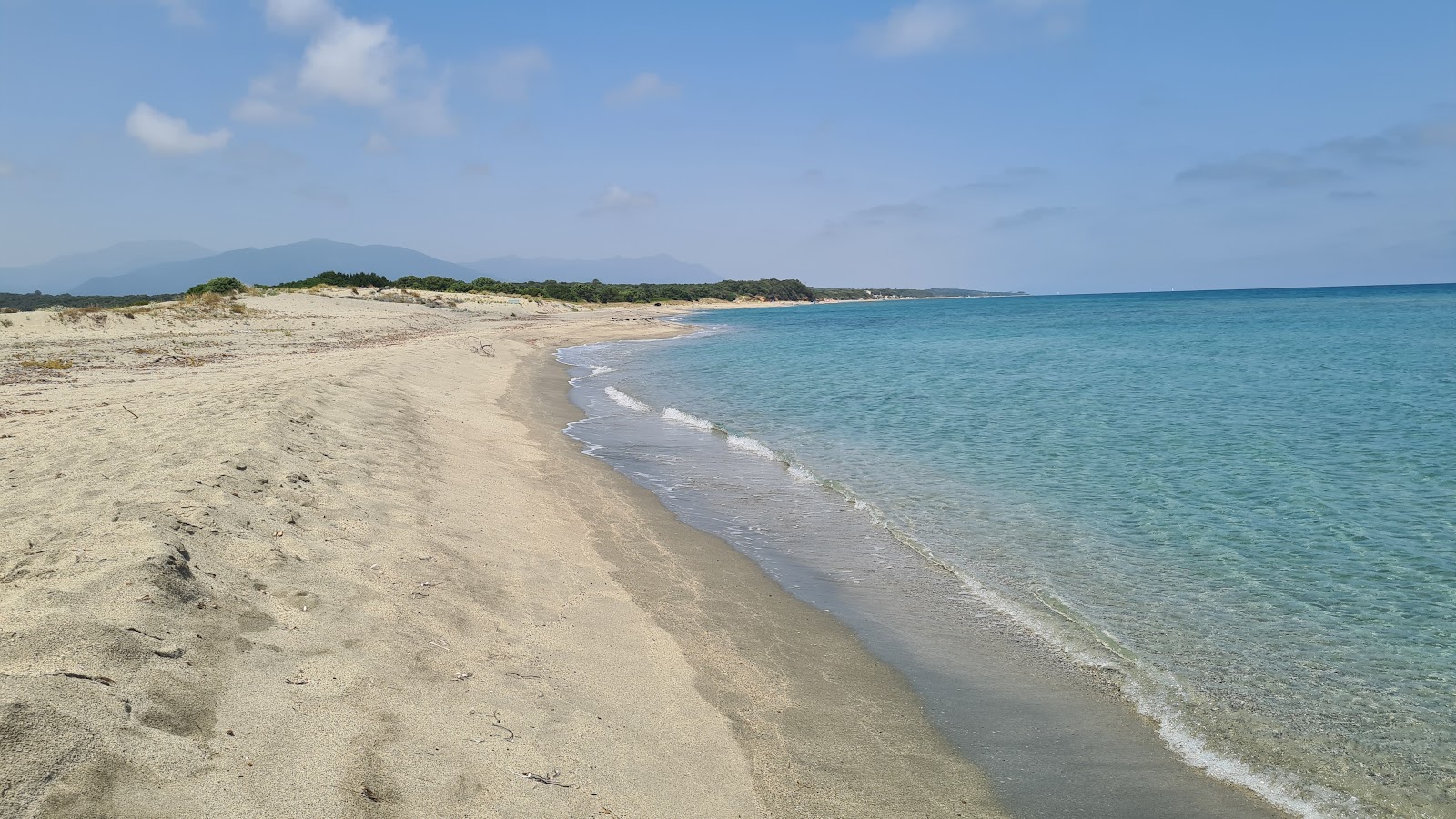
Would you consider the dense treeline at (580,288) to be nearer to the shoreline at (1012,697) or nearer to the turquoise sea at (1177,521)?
the turquoise sea at (1177,521)

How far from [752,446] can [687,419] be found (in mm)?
3843

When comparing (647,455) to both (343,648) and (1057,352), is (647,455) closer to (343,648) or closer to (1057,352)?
(343,648)

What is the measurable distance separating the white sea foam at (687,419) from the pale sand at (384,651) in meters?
7.07

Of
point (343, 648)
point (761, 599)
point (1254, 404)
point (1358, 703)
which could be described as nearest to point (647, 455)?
point (761, 599)

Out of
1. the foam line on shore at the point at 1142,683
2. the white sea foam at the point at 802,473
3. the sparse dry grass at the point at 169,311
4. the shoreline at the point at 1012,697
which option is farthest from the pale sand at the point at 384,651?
the sparse dry grass at the point at 169,311

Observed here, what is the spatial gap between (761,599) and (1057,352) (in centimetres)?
3399

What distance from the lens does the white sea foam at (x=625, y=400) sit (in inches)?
816

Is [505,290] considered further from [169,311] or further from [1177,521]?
[1177,521]

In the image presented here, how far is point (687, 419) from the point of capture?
18.7 metres

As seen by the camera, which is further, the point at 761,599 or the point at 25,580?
the point at 761,599

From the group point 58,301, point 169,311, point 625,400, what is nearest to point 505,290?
point 58,301

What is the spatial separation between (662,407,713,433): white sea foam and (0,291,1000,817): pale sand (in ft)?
23.2

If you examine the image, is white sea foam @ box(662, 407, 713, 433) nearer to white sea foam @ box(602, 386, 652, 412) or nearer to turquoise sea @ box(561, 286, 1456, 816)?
turquoise sea @ box(561, 286, 1456, 816)

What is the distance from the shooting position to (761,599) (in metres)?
7.53
